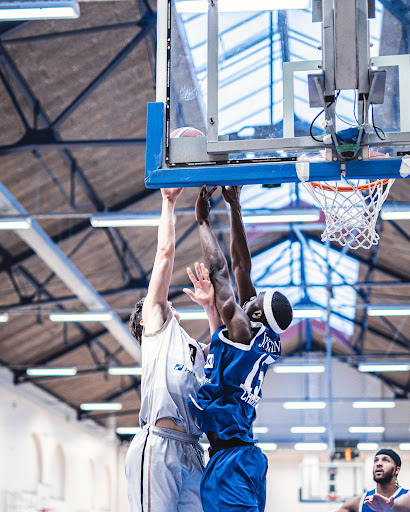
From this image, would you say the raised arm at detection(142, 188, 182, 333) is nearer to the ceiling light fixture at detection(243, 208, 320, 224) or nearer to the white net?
the white net

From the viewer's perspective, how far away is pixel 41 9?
8617mm

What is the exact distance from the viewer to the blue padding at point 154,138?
4.50m

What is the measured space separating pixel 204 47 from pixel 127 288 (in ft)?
46.0

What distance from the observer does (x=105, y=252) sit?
1752 centimetres

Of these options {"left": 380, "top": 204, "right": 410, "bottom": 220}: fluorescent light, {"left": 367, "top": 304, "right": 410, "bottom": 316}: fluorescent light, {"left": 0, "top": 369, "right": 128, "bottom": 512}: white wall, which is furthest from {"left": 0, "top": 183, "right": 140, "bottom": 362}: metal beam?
{"left": 380, "top": 204, "right": 410, "bottom": 220}: fluorescent light

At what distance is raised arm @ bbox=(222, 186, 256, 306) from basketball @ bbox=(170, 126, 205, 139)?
25.8 inches

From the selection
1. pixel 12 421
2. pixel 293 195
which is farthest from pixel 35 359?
pixel 293 195

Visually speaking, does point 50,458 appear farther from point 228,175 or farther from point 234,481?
point 228,175

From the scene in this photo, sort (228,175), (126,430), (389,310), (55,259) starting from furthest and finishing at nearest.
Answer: (126,430) < (389,310) < (55,259) < (228,175)

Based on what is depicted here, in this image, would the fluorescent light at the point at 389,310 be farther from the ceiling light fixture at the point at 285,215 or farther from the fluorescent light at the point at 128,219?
the fluorescent light at the point at 128,219

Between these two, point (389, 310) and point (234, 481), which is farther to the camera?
point (389, 310)

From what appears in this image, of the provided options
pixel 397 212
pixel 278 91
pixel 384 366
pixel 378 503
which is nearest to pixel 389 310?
pixel 397 212

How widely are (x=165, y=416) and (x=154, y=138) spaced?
1.56 metres

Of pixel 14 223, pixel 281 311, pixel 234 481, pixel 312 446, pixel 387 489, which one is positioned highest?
pixel 14 223
